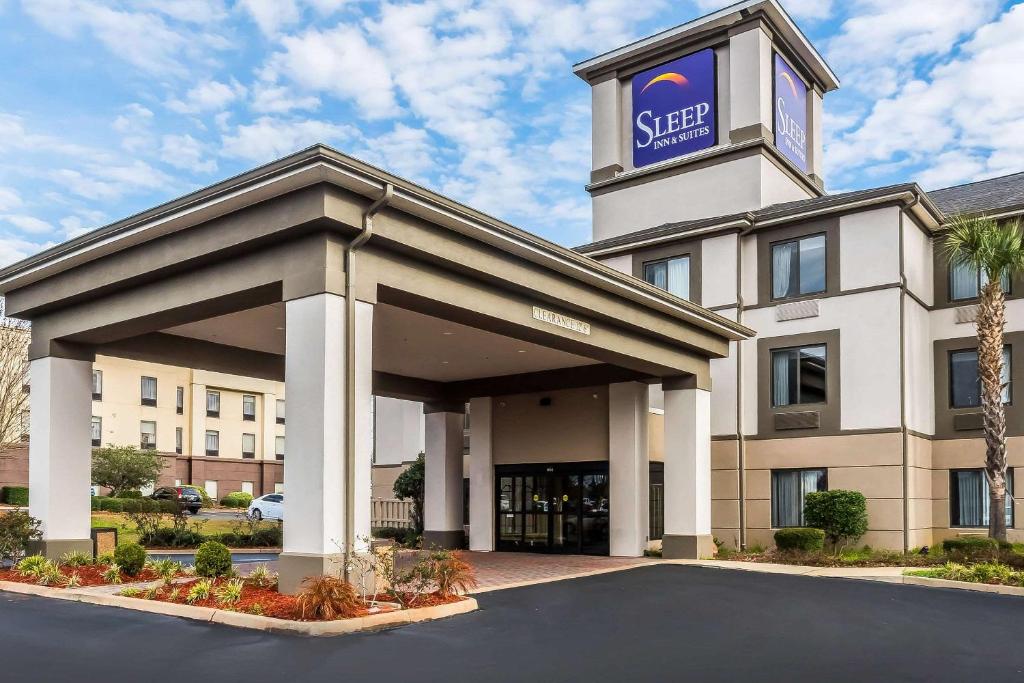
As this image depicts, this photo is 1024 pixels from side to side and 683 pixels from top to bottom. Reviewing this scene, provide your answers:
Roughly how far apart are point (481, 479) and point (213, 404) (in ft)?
136

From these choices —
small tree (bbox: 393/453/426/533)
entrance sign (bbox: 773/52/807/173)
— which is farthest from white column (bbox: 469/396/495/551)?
entrance sign (bbox: 773/52/807/173)

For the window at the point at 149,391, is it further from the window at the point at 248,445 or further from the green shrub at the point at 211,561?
the green shrub at the point at 211,561

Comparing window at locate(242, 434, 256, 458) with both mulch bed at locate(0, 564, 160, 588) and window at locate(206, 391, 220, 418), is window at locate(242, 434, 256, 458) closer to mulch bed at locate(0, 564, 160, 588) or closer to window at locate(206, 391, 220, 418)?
window at locate(206, 391, 220, 418)

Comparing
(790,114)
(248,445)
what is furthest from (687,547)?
(248,445)

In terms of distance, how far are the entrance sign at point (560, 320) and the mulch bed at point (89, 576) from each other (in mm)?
7920

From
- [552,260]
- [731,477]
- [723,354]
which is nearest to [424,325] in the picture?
[552,260]

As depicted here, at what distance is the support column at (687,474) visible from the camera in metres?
23.5

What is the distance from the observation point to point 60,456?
18969 mm

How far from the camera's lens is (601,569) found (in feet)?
70.1

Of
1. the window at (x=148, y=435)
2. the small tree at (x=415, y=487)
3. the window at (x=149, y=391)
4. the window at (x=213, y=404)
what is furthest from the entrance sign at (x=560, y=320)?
the window at (x=213, y=404)

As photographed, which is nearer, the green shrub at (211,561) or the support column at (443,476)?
the green shrub at (211,561)

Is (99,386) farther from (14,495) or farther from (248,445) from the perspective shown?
(14,495)

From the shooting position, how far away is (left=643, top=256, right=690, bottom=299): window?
2880 centimetres

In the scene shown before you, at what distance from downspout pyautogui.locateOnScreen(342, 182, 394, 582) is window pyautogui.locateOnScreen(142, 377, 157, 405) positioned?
5054 centimetres
